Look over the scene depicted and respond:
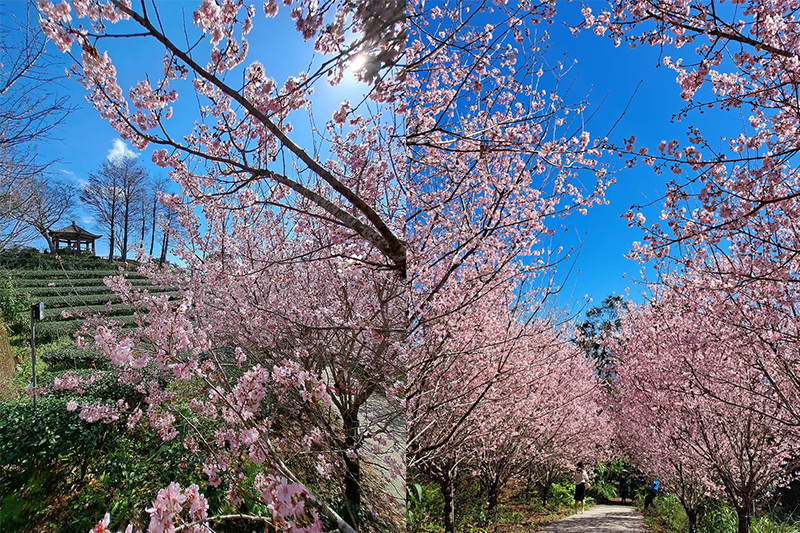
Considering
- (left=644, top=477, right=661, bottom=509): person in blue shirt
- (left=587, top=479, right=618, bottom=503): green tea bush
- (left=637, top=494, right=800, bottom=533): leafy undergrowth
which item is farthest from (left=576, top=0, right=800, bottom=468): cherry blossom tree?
(left=587, top=479, right=618, bottom=503): green tea bush

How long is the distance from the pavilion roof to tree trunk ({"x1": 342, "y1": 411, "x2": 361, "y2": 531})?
96cm

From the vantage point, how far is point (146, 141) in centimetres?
111

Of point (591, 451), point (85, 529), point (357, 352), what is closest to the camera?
point (85, 529)

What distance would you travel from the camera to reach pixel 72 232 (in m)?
1.02

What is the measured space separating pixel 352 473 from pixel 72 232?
1.08m

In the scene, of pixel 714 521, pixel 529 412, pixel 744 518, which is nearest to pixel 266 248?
pixel 529 412

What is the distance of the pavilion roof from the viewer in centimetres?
100

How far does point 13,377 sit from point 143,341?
0.25 meters

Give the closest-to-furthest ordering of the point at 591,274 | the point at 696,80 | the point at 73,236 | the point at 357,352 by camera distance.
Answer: the point at 73,236
the point at 357,352
the point at 696,80
the point at 591,274

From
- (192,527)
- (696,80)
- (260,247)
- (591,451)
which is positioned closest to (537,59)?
(696,80)

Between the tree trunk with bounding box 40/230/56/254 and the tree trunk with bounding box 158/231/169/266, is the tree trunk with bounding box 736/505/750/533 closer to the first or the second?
Answer: the tree trunk with bounding box 158/231/169/266

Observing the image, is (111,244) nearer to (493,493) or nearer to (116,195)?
(116,195)

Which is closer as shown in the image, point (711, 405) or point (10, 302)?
point (10, 302)

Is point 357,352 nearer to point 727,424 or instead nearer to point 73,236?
point 73,236
